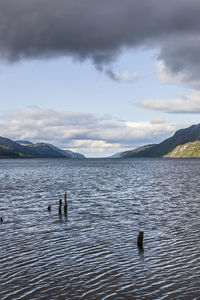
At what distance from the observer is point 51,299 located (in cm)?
1658

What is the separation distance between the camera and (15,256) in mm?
24016

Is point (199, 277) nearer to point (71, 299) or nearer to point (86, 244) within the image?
point (71, 299)

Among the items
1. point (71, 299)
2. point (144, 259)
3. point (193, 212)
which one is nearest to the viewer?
point (71, 299)

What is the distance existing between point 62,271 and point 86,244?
255 inches

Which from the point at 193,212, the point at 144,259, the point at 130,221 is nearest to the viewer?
the point at 144,259

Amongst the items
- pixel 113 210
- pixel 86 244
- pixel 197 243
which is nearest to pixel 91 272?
pixel 86 244

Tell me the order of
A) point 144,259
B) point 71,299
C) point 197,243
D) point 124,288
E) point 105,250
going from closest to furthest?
point 71,299 → point 124,288 → point 144,259 → point 105,250 → point 197,243

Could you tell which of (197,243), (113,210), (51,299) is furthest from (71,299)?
(113,210)

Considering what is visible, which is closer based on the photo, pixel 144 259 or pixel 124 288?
pixel 124 288

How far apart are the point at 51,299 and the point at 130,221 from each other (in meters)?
21.3

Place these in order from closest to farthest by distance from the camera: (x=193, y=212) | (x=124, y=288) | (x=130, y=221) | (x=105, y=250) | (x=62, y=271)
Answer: (x=124, y=288) < (x=62, y=271) < (x=105, y=250) < (x=130, y=221) < (x=193, y=212)

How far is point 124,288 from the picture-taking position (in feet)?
59.1

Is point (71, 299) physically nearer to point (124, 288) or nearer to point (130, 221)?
point (124, 288)

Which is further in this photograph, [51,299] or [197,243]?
[197,243]
